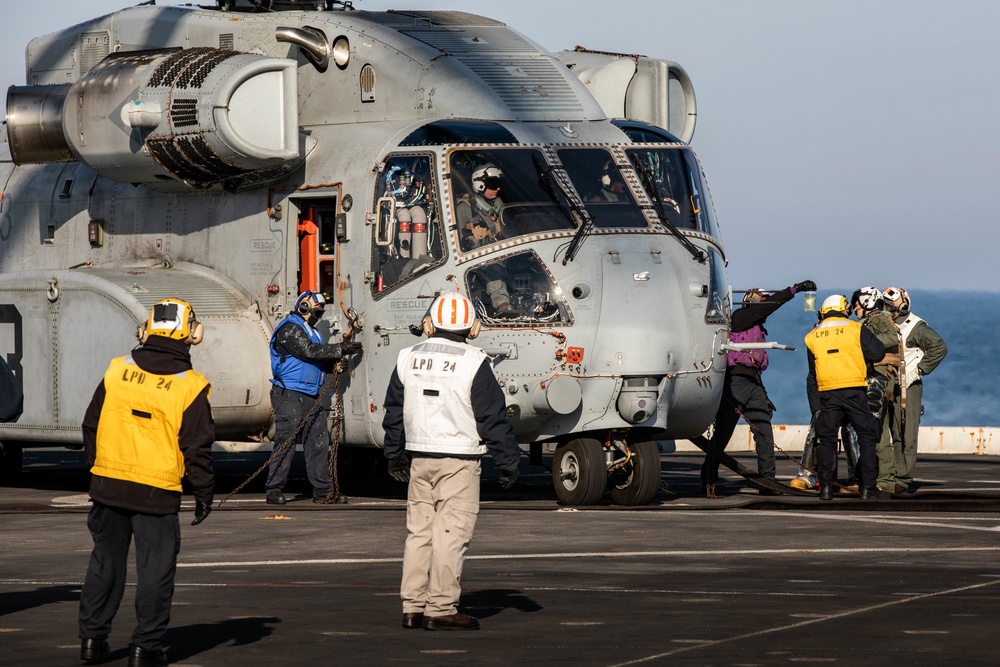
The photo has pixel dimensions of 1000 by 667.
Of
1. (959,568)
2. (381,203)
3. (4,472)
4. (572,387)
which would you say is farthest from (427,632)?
(4,472)

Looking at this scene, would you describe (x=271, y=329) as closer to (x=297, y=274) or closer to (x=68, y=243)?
(x=297, y=274)

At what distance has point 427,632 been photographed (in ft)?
32.0

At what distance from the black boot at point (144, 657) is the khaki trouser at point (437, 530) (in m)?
1.58

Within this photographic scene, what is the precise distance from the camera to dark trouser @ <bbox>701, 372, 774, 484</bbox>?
18.9m

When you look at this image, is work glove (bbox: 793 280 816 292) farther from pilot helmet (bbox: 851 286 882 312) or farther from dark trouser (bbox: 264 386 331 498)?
dark trouser (bbox: 264 386 331 498)

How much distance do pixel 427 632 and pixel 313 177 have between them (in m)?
8.63

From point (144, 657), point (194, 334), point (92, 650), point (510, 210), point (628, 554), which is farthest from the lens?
point (510, 210)

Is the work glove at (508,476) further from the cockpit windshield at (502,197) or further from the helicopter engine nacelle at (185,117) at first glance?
the helicopter engine nacelle at (185,117)

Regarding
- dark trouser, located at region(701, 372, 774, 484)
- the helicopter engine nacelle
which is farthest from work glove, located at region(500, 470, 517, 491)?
dark trouser, located at region(701, 372, 774, 484)

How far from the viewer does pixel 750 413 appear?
18875mm

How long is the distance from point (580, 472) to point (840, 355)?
9.26 feet

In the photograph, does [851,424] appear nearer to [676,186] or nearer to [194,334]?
[676,186]

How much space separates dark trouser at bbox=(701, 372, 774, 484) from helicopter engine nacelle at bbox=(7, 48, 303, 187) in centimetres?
527

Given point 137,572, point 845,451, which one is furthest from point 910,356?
point 137,572
